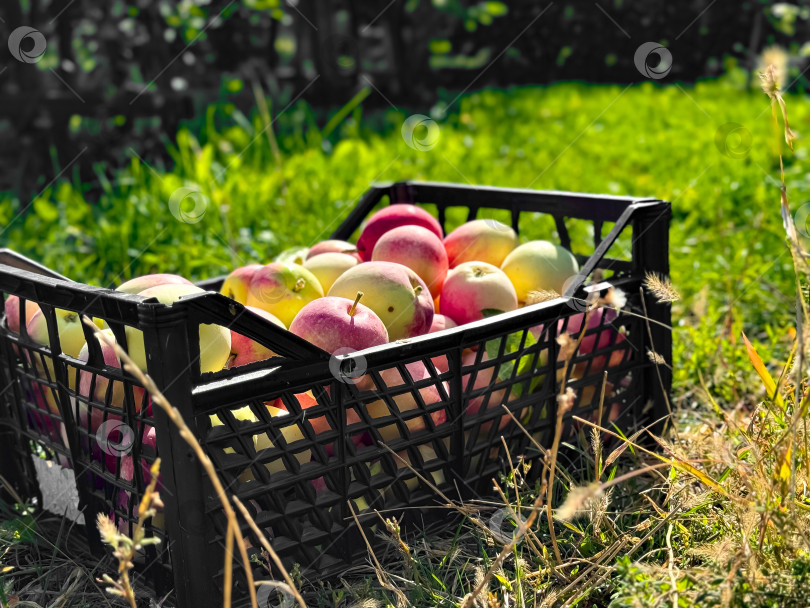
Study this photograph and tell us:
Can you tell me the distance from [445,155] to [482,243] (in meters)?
2.32

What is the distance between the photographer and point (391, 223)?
1.99 metres

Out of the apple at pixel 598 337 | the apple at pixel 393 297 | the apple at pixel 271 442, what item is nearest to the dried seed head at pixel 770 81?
the apple at pixel 598 337

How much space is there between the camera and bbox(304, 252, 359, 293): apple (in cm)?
181

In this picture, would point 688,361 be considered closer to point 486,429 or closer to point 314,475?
point 486,429

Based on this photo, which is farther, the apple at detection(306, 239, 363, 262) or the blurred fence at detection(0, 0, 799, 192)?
the blurred fence at detection(0, 0, 799, 192)

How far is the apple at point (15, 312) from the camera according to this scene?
1539 mm

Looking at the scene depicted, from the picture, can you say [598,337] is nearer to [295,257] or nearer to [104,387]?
[295,257]

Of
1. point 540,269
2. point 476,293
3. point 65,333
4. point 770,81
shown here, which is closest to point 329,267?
point 476,293

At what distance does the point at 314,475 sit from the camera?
1279mm

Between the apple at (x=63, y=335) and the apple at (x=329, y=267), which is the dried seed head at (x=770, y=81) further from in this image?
the apple at (x=63, y=335)

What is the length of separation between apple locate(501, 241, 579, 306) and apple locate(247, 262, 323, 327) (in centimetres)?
48

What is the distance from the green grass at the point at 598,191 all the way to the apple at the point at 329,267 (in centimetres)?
49

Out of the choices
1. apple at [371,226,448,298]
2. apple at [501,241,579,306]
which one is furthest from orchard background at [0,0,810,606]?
apple at [371,226,448,298]

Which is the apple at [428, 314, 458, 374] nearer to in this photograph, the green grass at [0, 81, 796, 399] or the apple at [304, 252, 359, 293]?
the apple at [304, 252, 359, 293]
